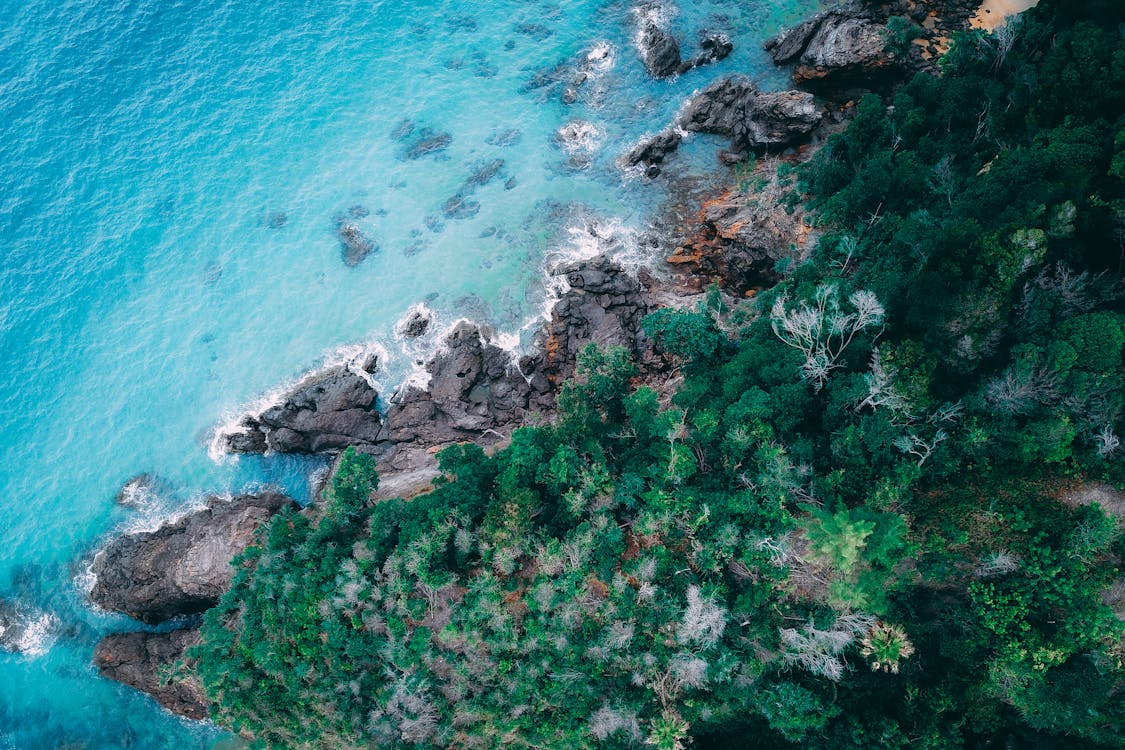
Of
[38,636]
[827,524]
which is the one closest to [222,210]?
[38,636]

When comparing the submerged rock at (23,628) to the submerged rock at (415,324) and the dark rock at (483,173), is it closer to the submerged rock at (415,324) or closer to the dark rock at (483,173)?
the submerged rock at (415,324)

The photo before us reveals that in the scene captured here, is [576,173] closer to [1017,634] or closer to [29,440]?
[1017,634]

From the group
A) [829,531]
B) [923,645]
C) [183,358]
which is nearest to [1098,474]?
[923,645]

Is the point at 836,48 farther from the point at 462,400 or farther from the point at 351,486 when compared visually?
the point at 351,486

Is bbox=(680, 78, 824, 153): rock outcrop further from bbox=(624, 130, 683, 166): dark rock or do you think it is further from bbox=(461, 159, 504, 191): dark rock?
bbox=(461, 159, 504, 191): dark rock

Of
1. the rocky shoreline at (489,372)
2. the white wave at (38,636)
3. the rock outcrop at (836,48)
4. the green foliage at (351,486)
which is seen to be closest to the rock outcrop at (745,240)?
the rocky shoreline at (489,372)

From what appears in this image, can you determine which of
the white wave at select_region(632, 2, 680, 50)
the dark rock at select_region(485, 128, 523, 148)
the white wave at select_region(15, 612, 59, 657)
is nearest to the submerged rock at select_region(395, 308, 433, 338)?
the dark rock at select_region(485, 128, 523, 148)
